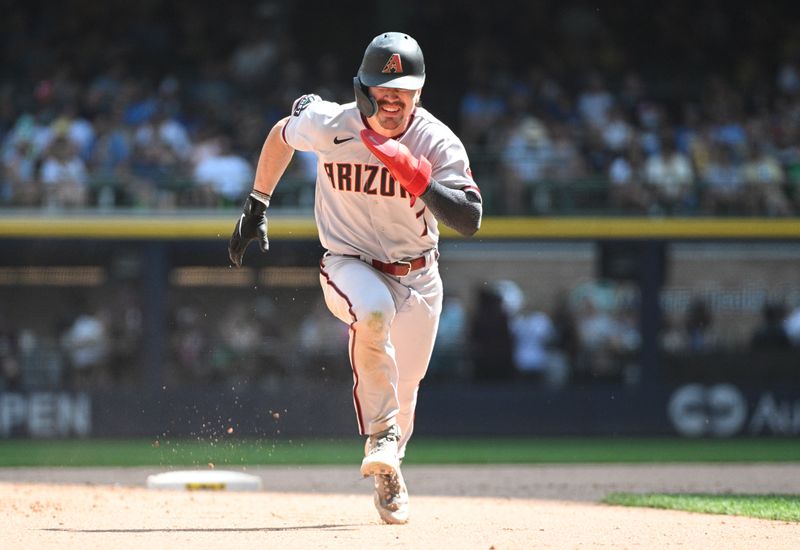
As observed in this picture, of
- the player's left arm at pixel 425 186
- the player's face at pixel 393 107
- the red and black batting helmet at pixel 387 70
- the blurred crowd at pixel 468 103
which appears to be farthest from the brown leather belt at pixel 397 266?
the blurred crowd at pixel 468 103

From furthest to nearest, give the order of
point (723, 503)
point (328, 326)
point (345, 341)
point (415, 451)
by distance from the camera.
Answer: point (345, 341)
point (328, 326)
point (415, 451)
point (723, 503)

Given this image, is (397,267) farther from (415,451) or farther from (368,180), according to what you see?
(415,451)

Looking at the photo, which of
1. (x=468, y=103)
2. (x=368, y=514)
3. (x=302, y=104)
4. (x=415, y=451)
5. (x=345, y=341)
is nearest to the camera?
(x=302, y=104)

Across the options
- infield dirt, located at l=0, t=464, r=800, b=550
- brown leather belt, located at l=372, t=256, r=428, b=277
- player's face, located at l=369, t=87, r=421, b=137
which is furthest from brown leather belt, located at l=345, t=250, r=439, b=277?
infield dirt, located at l=0, t=464, r=800, b=550

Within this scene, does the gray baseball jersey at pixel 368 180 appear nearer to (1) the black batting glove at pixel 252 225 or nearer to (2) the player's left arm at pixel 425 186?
(2) the player's left arm at pixel 425 186

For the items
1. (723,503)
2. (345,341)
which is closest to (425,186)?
(723,503)

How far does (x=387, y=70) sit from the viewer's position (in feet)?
19.3

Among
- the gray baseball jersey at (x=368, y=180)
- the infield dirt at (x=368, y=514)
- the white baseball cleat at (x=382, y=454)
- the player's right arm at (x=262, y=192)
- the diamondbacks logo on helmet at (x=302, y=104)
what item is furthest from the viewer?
the player's right arm at (x=262, y=192)

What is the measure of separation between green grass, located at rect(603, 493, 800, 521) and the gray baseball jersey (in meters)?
2.33

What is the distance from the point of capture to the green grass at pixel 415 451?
480 inches

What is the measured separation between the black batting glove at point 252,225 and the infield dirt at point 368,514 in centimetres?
131

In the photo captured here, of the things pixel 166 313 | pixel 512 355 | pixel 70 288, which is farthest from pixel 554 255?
pixel 70 288

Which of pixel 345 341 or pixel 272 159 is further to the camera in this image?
pixel 345 341

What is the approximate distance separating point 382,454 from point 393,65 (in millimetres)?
1664
